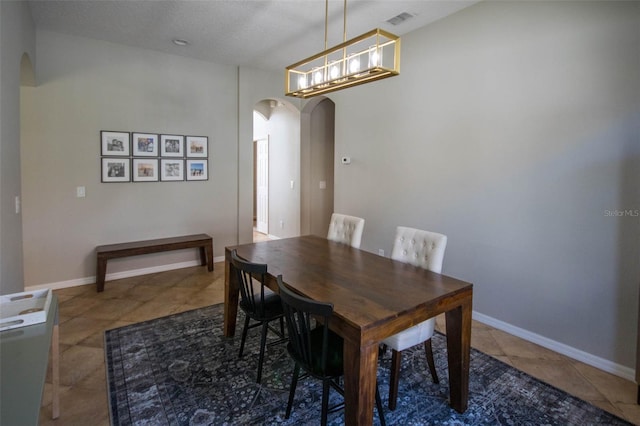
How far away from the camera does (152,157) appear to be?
450cm

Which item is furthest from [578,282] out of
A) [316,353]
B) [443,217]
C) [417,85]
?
[417,85]

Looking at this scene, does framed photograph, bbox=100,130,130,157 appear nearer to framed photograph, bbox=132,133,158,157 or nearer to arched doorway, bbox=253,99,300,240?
framed photograph, bbox=132,133,158,157

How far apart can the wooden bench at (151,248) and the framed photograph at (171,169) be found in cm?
81

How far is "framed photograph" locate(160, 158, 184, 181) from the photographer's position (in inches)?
181

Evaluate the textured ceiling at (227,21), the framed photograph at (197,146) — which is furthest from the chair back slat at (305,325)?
the framed photograph at (197,146)

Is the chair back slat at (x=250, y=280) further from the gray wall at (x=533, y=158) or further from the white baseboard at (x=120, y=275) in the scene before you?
the white baseboard at (x=120, y=275)

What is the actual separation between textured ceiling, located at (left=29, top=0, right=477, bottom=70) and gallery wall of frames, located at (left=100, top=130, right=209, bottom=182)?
1109 millimetres

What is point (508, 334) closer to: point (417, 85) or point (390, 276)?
point (390, 276)

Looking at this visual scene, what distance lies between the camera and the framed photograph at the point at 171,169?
4598 millimetres

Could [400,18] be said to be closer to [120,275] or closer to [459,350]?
[459,350]

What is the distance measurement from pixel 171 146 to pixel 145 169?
450 mm

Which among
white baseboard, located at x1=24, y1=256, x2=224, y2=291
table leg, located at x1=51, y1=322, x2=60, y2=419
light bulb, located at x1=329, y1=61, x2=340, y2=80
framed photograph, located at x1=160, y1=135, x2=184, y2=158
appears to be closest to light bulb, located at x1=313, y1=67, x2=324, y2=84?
light bulb, located at x1=329, y1=61, x2=340, y2=80

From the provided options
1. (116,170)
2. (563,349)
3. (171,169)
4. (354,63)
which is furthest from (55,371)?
(563,349)

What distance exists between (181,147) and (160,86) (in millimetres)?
796
